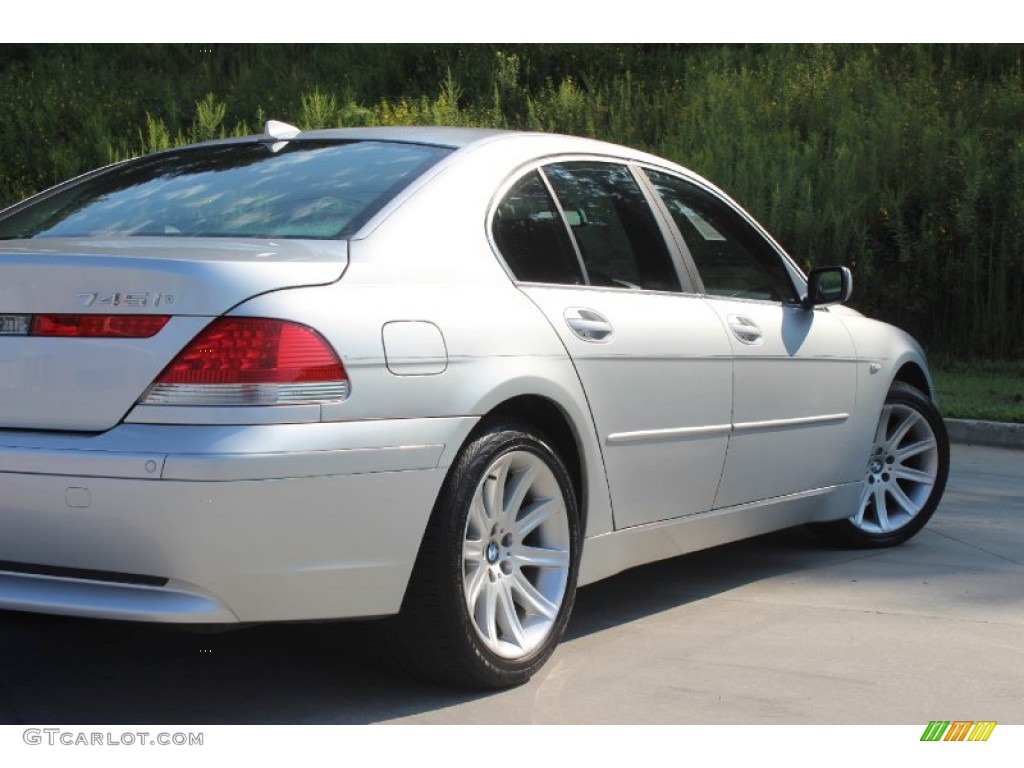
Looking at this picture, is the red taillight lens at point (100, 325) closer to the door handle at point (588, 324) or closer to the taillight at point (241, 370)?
the taillight at point (241, 370)

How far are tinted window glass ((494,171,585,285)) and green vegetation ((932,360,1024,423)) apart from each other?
22.6 ft

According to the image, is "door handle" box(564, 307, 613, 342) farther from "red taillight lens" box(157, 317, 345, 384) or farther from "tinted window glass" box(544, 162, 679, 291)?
"red taillight lens" box(157, 317, 345, 384)

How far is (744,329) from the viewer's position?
17.4 ft

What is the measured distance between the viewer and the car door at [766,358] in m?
5.28

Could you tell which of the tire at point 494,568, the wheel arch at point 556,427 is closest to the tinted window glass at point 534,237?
the wheel arch at point 556,427

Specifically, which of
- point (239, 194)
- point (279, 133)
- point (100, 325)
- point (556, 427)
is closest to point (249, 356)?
point (100, 325)

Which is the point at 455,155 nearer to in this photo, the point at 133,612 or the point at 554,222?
the point at 554,222

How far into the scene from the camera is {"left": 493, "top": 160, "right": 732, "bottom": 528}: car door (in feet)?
14.7

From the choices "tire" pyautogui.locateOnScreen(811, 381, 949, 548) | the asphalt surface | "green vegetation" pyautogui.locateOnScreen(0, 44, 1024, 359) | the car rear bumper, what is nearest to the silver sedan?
the car rear bumper

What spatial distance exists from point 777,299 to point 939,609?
1.30m

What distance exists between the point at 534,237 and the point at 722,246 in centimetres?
125

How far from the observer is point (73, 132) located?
61.6 ft

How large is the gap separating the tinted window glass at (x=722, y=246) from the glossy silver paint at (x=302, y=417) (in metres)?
0.77
